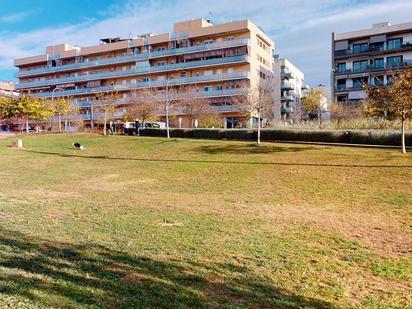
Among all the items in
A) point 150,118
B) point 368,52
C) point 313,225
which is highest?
point 368,52

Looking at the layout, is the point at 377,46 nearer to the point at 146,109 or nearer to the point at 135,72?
the point at 146,109

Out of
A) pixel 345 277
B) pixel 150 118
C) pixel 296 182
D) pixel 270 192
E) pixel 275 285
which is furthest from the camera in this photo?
pixel 150 118

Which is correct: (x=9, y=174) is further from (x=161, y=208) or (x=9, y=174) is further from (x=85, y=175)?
Result: (x=161, y=208)

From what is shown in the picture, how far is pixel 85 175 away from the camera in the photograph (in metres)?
18.0

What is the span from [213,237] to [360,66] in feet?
209

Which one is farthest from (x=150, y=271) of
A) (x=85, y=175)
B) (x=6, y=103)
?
(x=6, y=103)

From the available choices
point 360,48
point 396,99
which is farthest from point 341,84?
point 396,99

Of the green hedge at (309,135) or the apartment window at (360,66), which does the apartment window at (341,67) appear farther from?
the green hedge at (309,135)

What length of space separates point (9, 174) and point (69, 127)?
57.0 meters

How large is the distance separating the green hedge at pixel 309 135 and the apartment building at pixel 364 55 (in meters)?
36.5

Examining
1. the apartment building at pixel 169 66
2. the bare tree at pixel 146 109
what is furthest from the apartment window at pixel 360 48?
the bare tree at pixel 146 109

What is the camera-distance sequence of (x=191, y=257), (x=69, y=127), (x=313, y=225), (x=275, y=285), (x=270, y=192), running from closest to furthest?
(x=275, y=285)
(x=191, y=257)
(x=313, y=225)
(x=270, y=192)
(x=69, y=127)

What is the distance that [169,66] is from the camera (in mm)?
71125

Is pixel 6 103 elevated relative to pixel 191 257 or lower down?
elevated
